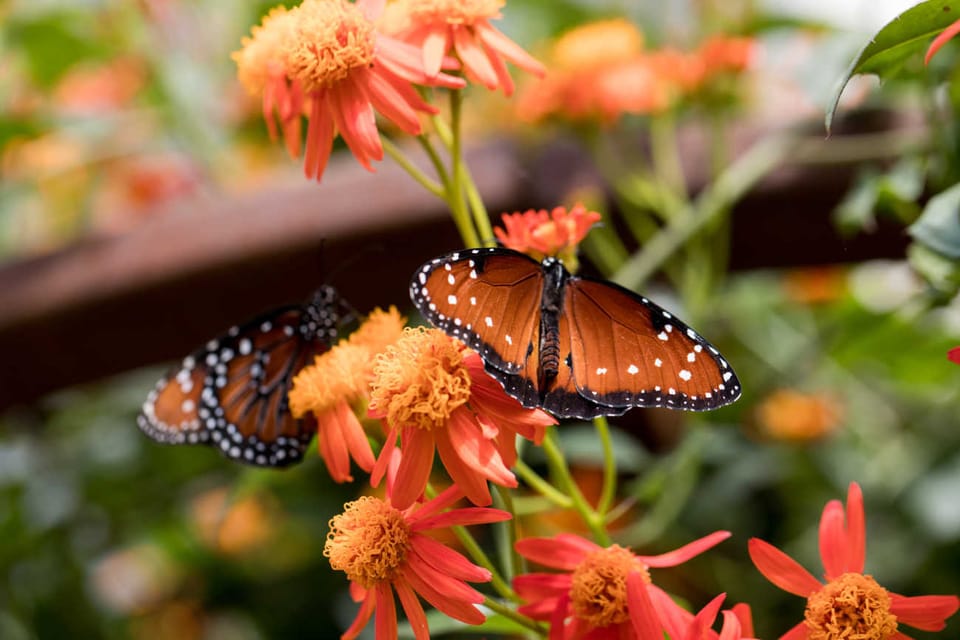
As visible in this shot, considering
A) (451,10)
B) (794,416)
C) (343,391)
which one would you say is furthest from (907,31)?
(794,416)

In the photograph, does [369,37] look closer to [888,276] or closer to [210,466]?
[210,466]

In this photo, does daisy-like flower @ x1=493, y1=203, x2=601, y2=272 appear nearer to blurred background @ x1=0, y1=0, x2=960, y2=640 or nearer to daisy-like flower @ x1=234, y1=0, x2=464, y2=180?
daisy-like flower @ x1=234, y1=0, x2=464, y2=180

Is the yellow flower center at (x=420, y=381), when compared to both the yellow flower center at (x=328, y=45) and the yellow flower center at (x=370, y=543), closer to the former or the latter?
the yellow flower center at (x=370, y=543)

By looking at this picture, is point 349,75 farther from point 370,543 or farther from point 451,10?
point 370,543

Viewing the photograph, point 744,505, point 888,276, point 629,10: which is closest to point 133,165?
point 629,10

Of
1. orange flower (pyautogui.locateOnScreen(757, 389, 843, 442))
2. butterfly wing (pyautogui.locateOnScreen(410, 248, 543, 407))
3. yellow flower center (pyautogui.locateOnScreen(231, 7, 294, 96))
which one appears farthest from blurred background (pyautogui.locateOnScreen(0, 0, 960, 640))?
butterfly wing (pyautogui.locateOnScreen(410, 248, 543, 407))

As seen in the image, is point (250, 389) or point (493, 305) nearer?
point (493, 305)
